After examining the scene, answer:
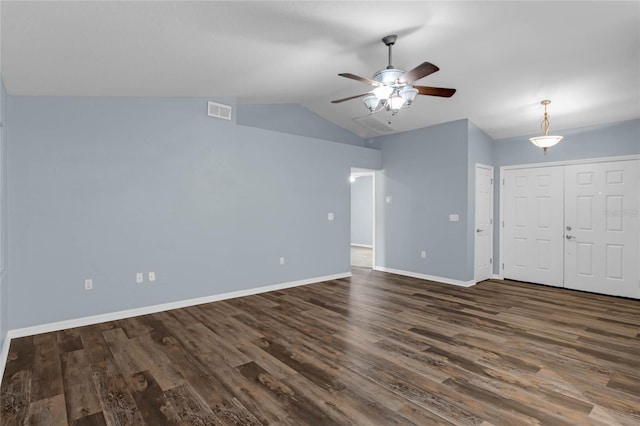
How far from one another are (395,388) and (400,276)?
4191 millimetres

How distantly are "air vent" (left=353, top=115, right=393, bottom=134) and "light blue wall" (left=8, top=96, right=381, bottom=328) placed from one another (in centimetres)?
128

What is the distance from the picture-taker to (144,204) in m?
4.31

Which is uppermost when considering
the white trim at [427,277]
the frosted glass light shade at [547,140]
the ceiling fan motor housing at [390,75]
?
the ceiling fan motor housing at [390,75]

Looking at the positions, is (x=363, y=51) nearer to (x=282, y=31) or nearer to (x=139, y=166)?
(x=282, y=31)

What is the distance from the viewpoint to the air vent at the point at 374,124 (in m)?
6.45

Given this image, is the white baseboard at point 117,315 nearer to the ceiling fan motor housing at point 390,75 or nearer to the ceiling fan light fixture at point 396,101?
the ceiling fan light fixture at point 396,101

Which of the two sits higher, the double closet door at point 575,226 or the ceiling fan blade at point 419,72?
the ceiling fan blade at point 419,72

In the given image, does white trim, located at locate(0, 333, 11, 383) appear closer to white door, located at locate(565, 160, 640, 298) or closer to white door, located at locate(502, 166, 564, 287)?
white door, located at locate(502, 166, 564, 287)

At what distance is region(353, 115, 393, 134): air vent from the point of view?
6.45 metres

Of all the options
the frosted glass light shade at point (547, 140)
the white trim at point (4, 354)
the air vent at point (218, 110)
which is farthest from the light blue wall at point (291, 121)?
the white trim at point (4, 354)

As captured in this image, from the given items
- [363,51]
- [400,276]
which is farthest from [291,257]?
[363,51]

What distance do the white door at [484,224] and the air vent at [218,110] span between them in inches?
173

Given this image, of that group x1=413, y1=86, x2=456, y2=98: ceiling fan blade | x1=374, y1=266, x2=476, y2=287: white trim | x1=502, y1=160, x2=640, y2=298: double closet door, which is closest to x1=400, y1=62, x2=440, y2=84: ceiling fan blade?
x1=413, y1=86, x2=456, y2=98: ceiling fan blade

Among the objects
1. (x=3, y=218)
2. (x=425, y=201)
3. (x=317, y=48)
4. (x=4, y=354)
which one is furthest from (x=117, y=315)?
(x=425, y=201)
